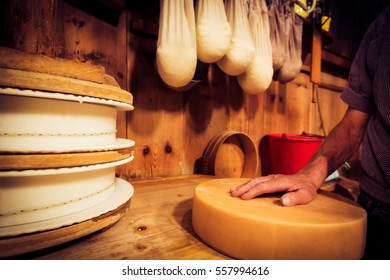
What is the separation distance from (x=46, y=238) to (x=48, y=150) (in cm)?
19

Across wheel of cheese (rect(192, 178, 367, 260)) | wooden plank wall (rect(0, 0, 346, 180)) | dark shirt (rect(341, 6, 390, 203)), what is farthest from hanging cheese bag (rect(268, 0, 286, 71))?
wheel of cheese (rect(192, 178, 367, 260))

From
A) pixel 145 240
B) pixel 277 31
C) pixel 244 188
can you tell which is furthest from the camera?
pixel 277 31

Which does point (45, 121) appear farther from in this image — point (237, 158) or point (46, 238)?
point (237, 158)

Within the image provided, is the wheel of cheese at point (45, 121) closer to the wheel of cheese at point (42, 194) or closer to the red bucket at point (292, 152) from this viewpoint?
the wheel of cheese at point (42, 194)

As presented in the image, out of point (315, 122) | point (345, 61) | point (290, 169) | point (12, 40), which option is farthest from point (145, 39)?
point (345, 61)

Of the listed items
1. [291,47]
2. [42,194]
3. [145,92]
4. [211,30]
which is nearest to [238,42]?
[211,30]

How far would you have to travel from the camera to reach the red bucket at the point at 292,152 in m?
1.72

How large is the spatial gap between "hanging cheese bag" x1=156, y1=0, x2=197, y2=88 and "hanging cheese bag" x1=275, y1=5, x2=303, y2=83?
89 cm

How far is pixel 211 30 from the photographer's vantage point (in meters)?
1.10

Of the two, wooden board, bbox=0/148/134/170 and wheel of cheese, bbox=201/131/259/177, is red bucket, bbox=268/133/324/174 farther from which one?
wooden board, bbox=0/148/134/170

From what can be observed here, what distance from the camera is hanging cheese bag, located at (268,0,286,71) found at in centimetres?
161

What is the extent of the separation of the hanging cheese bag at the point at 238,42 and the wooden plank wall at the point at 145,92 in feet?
1.44

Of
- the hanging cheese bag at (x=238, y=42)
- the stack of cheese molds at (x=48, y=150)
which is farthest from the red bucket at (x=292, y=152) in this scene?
the stack of cheese molds at (x=48, y=150)
